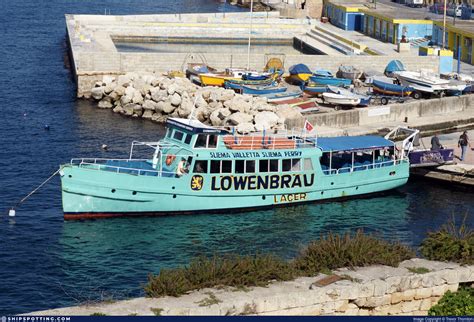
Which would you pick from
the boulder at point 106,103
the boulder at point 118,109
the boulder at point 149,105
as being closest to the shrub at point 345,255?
the boulder at point 149,105

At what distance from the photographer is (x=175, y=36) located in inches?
3797

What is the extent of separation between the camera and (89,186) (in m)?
42.7

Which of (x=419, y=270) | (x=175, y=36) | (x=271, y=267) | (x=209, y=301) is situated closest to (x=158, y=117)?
(x=175, y=36)

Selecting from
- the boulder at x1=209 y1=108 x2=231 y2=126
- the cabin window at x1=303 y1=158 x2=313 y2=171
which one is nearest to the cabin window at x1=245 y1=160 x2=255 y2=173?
the cabin window at x1=303 y1=158 x2=313 y2=171

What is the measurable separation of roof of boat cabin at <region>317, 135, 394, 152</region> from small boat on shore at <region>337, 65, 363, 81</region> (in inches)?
923

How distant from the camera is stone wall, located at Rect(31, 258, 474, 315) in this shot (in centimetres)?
2272

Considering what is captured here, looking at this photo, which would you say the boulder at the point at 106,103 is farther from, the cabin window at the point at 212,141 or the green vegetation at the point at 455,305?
the green vegetation at the point at 455,305

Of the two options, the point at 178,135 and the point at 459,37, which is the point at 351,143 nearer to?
the point at 178,135

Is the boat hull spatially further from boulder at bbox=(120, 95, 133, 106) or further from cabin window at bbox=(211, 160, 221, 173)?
boulder at bbox=(120, 95, 133, 106)

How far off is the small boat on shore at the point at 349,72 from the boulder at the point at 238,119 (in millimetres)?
15800

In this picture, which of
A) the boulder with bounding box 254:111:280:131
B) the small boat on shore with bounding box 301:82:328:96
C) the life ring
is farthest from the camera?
the small boat on shore with bounding box 301:82:328:96

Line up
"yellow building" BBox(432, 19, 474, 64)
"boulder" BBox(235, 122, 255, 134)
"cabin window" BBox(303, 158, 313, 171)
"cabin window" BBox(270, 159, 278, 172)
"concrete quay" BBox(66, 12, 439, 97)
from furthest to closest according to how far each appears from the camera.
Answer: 1. "yellow building" BBox(432, 19, 474, 64)
2. "concrete quay" BBox(66, 12, 439, 97)
3. "boulder" BBox(235, 122, 255, 134)
4. "cabin window" BBox(303, 158, 313, 171)
5. "cabin window" BBox(270, 159, 278, 172)

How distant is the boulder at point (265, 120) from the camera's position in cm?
5659

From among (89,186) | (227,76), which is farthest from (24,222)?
(227,76)
